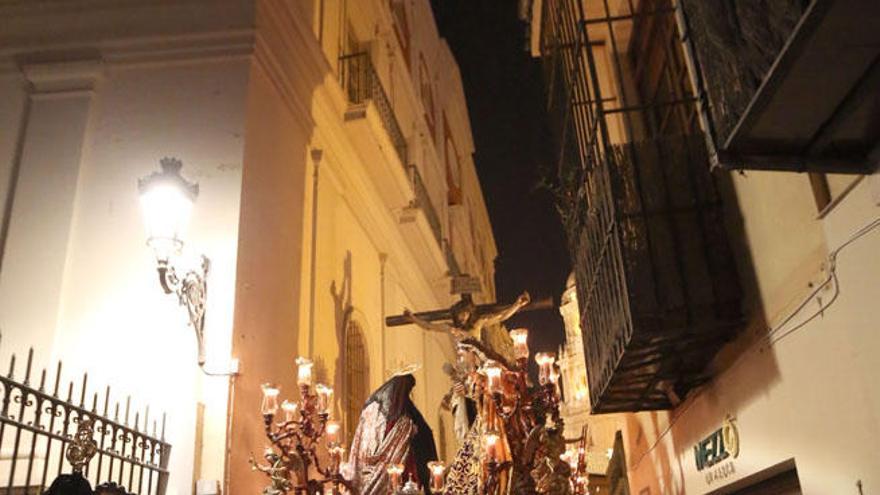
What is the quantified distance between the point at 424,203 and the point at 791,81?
37.7ft

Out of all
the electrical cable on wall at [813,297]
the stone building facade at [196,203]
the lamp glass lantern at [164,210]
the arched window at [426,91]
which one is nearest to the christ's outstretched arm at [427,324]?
the stone building facade at [196,203]

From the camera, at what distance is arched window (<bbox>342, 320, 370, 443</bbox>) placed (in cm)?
1058

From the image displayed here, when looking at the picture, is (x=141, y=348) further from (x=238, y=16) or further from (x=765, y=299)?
(x=765, y=299)

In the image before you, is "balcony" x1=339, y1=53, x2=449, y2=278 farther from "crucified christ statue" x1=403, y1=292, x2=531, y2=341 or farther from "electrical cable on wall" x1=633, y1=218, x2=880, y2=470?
"electrical cable on wall" x1=633, y1=218, x2=880, y2=470

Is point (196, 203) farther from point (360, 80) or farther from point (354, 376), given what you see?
point (360, 80)

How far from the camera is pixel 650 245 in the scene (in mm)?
6504

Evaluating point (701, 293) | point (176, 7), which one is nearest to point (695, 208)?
point (701, 293)

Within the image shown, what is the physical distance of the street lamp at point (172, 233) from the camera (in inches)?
255

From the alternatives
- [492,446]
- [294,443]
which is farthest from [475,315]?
[492,446]

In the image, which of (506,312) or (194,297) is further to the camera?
(506,312)

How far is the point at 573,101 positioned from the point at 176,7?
14.1 ft

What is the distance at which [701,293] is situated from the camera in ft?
20.6

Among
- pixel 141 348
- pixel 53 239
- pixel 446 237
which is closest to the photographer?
pixel 141 348

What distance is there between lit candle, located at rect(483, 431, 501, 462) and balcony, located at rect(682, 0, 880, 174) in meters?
2.72
